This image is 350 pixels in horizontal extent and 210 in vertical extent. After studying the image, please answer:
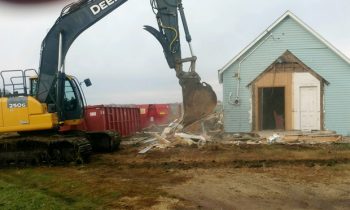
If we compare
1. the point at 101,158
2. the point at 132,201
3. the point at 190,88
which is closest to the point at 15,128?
the point at 101,158

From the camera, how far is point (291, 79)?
22656mm

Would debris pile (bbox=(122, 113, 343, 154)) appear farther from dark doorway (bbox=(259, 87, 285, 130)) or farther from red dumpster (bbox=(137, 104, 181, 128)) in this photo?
red dumpster (bbox=(137, 104, 181, 128))

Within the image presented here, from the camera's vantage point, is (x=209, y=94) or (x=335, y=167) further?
(x=209, y=94)

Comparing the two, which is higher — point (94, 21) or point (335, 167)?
point (94, 21)

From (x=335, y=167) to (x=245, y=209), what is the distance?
5402mm

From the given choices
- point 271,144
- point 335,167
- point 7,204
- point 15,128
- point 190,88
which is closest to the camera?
point 7,204

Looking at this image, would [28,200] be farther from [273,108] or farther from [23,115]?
[273,108]

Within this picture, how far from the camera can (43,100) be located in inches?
575

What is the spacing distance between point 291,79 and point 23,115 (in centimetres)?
1332

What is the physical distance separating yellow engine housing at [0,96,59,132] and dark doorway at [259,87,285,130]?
1296 centimetres

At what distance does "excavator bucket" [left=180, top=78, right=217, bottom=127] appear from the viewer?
19.5 meters

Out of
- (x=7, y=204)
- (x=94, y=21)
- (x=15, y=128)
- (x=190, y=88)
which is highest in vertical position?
(x=94, y=21)

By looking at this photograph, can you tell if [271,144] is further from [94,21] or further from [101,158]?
[94,21]

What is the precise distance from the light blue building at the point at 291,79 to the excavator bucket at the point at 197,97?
13.2 feet
